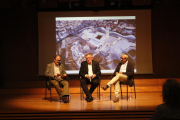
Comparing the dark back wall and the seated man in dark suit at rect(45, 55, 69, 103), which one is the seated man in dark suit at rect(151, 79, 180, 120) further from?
the dark back wall

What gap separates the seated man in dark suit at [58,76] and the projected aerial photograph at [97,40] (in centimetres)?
170

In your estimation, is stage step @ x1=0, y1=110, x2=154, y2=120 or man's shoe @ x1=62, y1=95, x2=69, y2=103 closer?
stage step @ x1=0, y1=110, x2=154, y2=120

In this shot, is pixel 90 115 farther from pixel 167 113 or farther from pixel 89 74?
pixel 167 113

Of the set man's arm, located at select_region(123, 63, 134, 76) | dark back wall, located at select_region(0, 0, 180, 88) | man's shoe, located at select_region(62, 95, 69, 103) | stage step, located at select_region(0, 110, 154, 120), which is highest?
dark back wall, located at select_region(0, 0, 180, 88)

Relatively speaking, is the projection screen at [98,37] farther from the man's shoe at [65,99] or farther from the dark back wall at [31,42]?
the man's shoe at [65,99]

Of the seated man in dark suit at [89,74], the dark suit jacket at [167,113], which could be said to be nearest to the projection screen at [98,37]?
the seated man in dark suit at [89,74]

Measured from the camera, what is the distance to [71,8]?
6.34 metres

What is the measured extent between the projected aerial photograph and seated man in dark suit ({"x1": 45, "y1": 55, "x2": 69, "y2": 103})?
1.70 metres

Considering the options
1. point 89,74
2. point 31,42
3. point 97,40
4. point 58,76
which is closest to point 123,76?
point 89,74

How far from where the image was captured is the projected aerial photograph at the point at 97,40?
6.29 meters

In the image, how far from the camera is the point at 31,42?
645 cm

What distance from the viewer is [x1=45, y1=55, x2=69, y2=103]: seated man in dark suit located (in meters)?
4.23

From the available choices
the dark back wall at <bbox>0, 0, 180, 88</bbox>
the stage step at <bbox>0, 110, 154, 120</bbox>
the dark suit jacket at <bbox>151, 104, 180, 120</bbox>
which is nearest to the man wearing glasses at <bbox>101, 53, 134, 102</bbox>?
the stage step at <bbox>0, 110, 154, 120</bbox>

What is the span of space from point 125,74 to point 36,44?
136 inches
